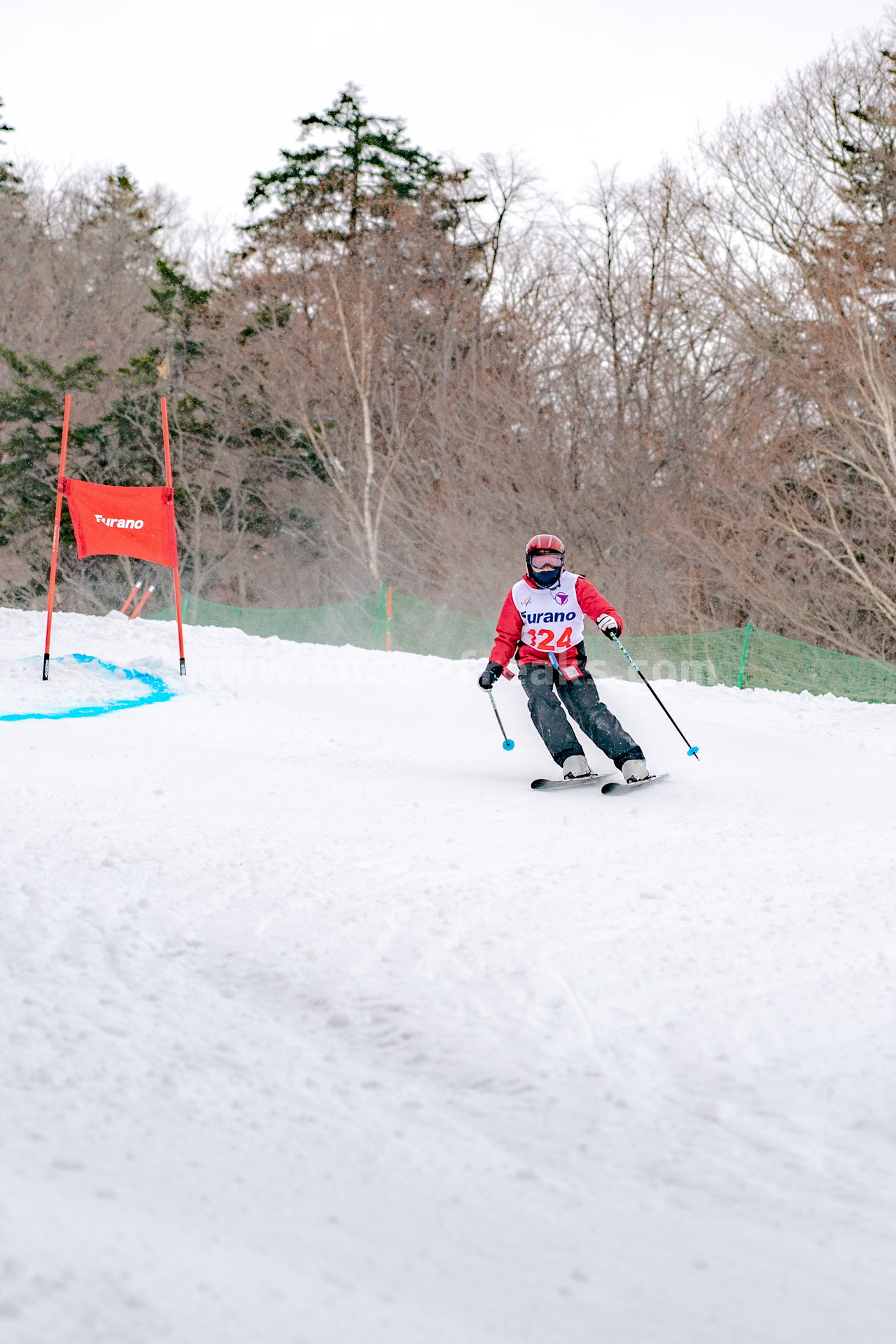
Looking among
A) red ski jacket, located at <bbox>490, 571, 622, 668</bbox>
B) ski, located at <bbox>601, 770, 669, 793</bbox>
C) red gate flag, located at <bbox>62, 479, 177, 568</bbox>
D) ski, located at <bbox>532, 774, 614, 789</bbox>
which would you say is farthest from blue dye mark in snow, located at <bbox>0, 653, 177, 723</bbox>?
ski, located at <bbox>601, 770, 669, 793</bbox>

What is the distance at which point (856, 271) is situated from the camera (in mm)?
16422

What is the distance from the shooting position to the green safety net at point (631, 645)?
47.0 feet

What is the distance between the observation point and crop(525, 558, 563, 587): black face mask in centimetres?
718

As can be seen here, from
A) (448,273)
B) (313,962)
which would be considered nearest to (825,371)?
(448,273)

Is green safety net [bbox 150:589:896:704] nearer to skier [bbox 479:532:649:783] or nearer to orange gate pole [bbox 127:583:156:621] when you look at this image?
orange gate pole [bbox 127:583:156:621]

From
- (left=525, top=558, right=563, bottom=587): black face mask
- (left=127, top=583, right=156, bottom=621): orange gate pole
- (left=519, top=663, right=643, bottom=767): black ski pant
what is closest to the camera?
(left=519, top=663, right=643, bottom=767): black ski pant

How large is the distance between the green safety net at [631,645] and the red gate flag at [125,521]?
22.1ft

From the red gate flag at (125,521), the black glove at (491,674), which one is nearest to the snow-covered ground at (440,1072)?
the black glove at (491,674)

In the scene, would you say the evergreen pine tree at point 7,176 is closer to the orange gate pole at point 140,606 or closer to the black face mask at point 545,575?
the orange gate pole at point 140,606

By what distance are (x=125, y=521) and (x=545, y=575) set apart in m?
5.45

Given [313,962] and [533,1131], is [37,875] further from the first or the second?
[533,1131]

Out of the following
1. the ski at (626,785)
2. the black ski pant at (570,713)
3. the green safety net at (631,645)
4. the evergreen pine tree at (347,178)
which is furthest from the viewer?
the evergreen pine tree at (347,178)

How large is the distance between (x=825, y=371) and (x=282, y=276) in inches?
584

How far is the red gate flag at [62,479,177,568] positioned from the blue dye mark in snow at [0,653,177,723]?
1.14 metres
